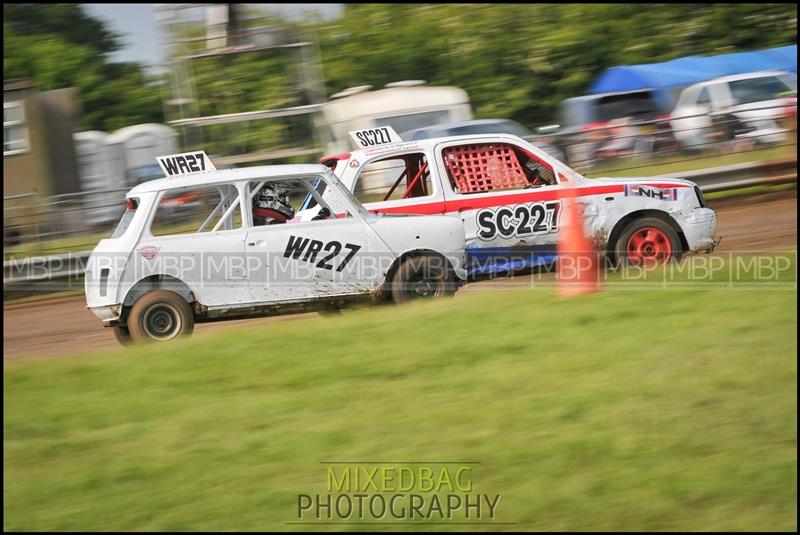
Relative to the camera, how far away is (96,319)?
12.2 m

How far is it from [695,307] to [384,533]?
320 cm

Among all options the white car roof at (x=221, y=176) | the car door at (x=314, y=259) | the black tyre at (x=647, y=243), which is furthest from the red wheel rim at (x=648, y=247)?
the white car roof at (x=221, y=176)

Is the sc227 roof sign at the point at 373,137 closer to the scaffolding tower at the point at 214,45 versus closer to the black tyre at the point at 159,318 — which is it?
the black tyre at the point at 159,318

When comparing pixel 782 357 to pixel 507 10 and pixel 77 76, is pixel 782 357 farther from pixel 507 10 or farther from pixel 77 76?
pixel 77 76

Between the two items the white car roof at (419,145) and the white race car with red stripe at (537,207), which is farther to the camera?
the white car roof at (419,145)

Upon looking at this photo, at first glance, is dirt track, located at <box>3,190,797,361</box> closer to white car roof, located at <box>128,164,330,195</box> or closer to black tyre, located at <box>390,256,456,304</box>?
black tyre, located at <box>390,256,456,304</box>

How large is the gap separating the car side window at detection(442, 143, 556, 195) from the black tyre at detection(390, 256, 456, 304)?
1429 millimetres

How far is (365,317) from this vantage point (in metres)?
7.67

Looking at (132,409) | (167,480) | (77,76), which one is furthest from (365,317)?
(77,76)

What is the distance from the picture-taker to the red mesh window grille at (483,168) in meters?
10.3

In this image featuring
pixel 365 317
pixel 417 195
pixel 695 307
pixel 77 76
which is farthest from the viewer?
pixel 77 76

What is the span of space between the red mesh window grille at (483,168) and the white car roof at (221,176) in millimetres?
1608

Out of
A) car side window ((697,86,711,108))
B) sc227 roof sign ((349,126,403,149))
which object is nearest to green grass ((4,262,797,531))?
sc227 roof sign ((349,126,403,149))

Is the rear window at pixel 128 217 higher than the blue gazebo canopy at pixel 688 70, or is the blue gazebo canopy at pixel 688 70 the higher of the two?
the blue gazebo canopy at pixel 688 70
